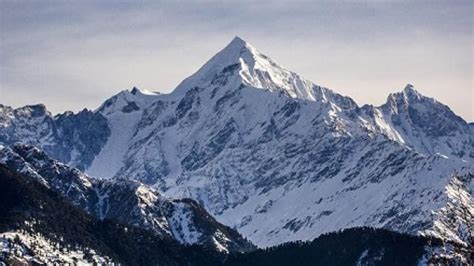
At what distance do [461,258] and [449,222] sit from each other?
6.84 feet

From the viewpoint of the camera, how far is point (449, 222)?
48.5 metres

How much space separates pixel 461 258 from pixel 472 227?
2.34 meters

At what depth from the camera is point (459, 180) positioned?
48688 millimetres

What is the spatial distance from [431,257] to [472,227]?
6.98 ft

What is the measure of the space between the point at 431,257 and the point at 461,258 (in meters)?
1.98

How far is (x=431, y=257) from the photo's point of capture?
48.3 metres

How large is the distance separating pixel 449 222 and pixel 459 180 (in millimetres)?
1818

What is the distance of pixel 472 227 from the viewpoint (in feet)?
157

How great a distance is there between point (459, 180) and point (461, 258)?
3504 mm

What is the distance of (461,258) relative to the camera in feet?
163

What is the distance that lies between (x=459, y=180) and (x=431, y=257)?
3447mm
